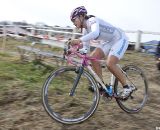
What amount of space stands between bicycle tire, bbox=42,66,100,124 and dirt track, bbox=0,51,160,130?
0.17 meters

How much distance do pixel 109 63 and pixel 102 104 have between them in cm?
116

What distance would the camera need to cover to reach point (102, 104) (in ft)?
26.1

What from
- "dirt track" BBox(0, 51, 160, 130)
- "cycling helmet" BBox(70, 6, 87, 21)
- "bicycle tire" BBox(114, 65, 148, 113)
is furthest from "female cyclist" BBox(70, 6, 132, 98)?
"dirt track" BBox(0, 51, 160, 130)

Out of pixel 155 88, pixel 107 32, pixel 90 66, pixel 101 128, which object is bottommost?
pixel 155 88

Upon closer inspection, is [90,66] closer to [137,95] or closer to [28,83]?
[137,95]

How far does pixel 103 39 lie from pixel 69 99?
53.7 inches

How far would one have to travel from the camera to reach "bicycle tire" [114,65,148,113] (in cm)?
765

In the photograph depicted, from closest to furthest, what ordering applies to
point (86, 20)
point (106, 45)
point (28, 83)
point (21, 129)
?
point (21, 129)
point (86, 20)
point (106, 45)
point (28, 83)

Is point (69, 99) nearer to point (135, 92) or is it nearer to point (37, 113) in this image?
point (37, 113)

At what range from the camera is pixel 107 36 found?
7258mm

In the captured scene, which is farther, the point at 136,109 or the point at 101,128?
the point at 136,109

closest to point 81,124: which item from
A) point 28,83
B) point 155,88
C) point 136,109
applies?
point 136,109

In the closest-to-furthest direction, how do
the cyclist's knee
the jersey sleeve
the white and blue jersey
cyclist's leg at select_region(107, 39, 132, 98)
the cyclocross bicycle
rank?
the jersey sleeve < the cyclocross bicycle < the white and blue jersey < cyclist's leg at select_region(107, 39, 132, 98) < the cyclist's knee

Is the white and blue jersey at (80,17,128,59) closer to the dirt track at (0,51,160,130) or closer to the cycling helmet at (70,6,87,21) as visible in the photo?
the cycling helmet at (70,6,87,21)
